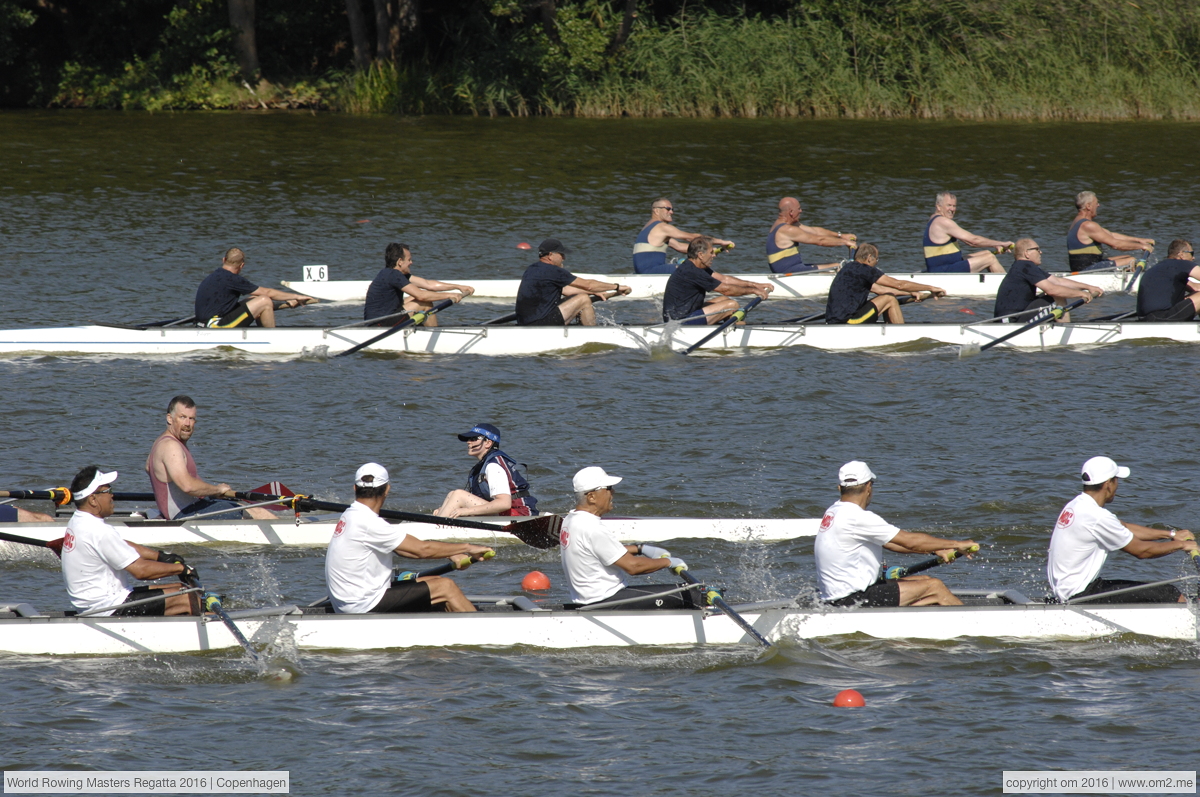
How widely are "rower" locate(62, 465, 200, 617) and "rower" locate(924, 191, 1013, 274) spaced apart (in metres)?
14.0

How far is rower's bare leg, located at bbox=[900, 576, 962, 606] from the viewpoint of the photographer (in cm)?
930

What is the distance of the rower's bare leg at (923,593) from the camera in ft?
30.5

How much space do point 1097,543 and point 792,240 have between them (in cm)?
1247

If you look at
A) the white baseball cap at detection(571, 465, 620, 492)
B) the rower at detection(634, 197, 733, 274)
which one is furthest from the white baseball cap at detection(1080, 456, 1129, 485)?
the rower at detection(634, 197, 733, 274)

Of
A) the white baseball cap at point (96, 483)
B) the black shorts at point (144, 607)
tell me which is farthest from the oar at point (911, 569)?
the white baseball cap at point (96, 483)

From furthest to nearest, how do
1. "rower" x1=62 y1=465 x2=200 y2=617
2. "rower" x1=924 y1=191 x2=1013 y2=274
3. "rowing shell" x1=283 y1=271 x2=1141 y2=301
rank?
"rowing shell" x1=283 y1=271 x2=1141 y2=301 → "rower" x1=924 y1=191 x2=1013 y2=274 → "rower" x1=62 y1=465 x2=200 y2=617

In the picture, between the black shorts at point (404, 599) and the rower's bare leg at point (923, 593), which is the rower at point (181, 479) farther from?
the rower's bare leg at point (923, 593)

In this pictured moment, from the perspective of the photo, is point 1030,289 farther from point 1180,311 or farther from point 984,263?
point 984,263

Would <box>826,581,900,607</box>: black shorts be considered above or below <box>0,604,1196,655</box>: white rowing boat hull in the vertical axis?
above

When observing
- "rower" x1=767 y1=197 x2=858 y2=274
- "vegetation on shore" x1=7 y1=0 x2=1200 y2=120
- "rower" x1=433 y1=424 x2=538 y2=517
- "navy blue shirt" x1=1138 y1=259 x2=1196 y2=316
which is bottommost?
"rower" x1=433 y1=424 x2=538 y2=517

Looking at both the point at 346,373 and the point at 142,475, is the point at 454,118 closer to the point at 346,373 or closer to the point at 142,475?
the point at 346,373

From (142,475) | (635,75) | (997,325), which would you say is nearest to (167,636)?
(142,475)

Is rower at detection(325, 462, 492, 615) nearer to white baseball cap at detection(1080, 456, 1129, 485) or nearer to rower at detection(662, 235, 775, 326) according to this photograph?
white baseball cap at detection(1080, 456, 1129, 485)

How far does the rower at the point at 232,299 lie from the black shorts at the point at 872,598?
1027cm
